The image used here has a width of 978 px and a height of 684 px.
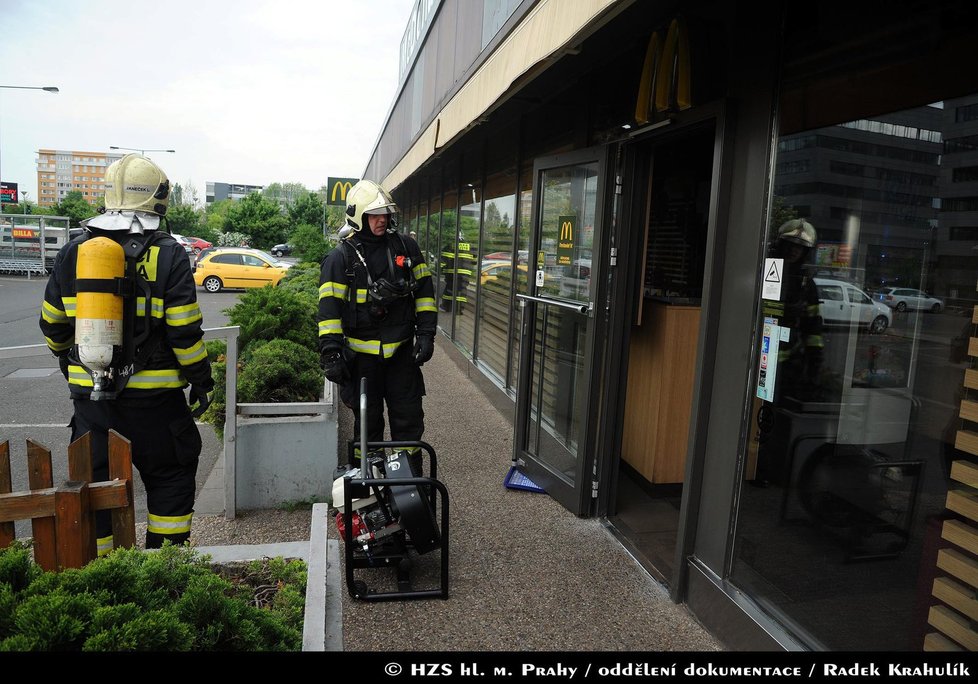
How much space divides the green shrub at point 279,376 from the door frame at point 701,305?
2.28m

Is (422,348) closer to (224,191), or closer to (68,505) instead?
(68,505)

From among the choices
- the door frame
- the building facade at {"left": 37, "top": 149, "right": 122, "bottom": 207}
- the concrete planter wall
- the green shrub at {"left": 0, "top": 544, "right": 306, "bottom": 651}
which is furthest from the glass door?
the building facade at {"left": 37, "top": 149, "right": 122, "bottom": 207}

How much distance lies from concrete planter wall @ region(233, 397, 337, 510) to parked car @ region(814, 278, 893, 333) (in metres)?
3.26

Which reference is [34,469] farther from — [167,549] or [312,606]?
[312,606]

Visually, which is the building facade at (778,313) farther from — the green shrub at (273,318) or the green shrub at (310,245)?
the green shrub at (310,245)

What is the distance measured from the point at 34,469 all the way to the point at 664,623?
2.82 m

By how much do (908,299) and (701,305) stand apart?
54.4 inches

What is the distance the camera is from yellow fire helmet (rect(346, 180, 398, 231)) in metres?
4.39

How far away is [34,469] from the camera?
245 cm

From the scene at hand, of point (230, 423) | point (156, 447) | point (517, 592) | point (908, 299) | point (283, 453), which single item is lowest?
point (517, 592)

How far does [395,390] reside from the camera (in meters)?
4.69

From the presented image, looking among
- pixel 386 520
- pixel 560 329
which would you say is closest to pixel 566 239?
pixel 560 329

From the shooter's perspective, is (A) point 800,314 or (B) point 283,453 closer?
(A) point 800,314
